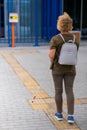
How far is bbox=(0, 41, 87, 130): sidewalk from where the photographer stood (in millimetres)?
6031

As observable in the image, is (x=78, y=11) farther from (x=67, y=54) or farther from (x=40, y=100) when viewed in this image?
(x=67, y=54)

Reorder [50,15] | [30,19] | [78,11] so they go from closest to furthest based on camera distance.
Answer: [50,15] < [30,19] < [78,11]


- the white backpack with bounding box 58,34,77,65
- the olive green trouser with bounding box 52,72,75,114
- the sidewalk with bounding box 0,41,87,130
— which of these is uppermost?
the white backpack with bounding box 58,34,77,65

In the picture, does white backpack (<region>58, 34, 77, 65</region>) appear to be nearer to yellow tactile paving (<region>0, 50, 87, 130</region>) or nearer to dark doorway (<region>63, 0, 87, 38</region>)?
yellow tactile paving (<region>0, 50, 87, 130</region>)

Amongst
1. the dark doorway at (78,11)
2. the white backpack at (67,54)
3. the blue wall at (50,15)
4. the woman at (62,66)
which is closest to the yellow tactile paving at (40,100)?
the woman at (62,66)

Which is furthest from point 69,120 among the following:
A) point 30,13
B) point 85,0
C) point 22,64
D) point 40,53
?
point 85,0

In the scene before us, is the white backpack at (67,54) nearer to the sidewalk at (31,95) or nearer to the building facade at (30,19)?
the sidewalk at (31,95)

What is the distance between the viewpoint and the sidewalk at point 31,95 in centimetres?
603

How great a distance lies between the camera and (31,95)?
25.4ft

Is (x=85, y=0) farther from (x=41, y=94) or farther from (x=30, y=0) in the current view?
(x=41, y=94)

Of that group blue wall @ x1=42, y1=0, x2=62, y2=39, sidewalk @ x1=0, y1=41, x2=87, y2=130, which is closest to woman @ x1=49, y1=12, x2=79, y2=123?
sidewalk @ x1=0, y1=41, x2=87, y2=130

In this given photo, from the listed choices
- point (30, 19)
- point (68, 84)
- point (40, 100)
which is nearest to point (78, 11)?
point (30, 19)

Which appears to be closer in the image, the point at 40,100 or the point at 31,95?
the point at 40,100

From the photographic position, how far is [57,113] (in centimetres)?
619
